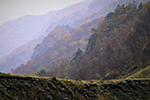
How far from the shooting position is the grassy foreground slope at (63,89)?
820cm

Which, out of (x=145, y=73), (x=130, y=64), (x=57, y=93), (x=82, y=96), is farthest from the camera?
(x=130, y=64)

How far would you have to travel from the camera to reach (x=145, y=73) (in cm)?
2917

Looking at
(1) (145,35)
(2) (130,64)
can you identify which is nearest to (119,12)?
(1) (145,35)

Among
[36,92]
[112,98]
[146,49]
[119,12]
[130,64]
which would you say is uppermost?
[119,12]

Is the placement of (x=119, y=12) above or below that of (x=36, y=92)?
above

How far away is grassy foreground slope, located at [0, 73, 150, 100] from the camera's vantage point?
820cm

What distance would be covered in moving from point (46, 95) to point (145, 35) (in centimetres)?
5798

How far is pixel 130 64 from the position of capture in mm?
51562

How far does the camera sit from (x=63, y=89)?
33.4 feet

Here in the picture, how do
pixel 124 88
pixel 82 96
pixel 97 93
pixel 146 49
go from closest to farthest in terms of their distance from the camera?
pixel 82 96 → pixel 97 93 → pixel 124 88 → pixel 146 49

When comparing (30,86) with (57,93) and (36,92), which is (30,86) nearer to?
(36,92)

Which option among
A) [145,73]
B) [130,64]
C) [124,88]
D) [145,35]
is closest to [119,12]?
[145,35]

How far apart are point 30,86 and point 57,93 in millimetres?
1978

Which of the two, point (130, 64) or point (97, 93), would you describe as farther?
point (130, 64)
